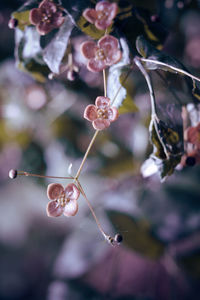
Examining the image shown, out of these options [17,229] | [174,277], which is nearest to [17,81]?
[174,277]

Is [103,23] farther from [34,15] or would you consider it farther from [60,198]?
[60,198]

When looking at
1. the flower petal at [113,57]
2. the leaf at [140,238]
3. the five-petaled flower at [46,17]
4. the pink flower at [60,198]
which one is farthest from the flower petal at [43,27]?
the leaf at [140,238]

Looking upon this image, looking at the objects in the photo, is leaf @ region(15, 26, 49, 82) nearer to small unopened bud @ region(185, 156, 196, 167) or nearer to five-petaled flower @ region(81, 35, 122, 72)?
five-petaled flower @ region(81, 35, 122, 72)

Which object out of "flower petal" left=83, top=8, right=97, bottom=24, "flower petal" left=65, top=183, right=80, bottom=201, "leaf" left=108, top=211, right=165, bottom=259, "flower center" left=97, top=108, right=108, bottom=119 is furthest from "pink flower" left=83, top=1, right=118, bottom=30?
"leaf" left=108, top=211, right=165, bottom=259

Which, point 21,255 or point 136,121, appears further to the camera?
point 21,255

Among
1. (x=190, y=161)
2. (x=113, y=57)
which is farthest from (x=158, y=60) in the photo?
(x=190, y=161)

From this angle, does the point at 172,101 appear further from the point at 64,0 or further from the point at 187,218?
the point at 187,218

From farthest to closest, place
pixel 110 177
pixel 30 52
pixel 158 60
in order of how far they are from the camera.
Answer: pixel 110 177 → pixel 30 52 → pixel 158 60
